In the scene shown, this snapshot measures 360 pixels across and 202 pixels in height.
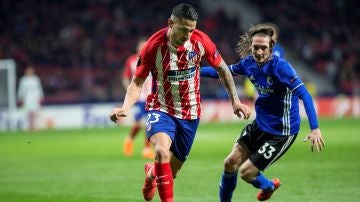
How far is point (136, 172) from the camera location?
11383mm

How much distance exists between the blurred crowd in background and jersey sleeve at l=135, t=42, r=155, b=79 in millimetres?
19626

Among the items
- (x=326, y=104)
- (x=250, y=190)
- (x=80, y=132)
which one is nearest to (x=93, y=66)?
(x=80, y=132)

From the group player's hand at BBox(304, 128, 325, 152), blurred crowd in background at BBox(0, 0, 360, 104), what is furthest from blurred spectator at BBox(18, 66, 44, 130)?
player's hand at BBox(304, 128, 325, 152)

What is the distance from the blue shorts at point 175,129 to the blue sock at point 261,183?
85 cm

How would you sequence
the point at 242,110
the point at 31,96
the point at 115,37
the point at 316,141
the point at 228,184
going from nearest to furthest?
1. the point at 316,141
2. the point at 242,110
3. the point at 228,184
4. the point at 31,96
5. the point at 115,37

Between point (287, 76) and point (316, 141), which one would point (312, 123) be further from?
point (287, 76)

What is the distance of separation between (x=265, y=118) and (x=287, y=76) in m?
0.55

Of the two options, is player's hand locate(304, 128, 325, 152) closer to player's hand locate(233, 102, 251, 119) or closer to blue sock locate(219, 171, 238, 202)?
player's hand locate(233, 102, 251, 119)

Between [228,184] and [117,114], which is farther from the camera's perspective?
[228,184]

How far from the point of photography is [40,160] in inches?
556

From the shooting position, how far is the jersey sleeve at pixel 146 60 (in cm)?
689

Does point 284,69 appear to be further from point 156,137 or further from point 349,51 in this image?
point 349,51

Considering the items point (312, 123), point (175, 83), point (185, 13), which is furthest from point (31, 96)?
point (312, 123)

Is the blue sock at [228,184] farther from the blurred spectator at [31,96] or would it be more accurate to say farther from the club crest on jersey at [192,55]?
the blurred spectator at [31,96]
